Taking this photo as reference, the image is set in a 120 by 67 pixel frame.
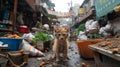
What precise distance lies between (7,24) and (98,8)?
17.2ft

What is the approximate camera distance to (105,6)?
7.79 metres

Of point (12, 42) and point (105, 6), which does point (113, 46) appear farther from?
point (105, 6)

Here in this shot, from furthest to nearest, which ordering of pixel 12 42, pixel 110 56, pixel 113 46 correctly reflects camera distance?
pixel 12 42 → pixel 113 46 → pixel 110 56

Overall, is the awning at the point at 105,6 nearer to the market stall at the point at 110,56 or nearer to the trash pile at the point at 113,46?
the trash pile at the point at 113,46

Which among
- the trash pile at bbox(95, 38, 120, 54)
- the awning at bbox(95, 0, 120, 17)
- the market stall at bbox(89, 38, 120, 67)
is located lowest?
the market stall at bbox(89, 38, 120, 67)

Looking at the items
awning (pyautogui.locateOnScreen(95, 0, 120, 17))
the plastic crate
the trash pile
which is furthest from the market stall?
awning (pyautogui.locateOnScreen(95, 0, 120, 17))

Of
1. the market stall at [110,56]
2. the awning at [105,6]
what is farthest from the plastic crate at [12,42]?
the awning at [105,6]

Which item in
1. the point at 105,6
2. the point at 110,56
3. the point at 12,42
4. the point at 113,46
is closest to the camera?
the point at 110,56

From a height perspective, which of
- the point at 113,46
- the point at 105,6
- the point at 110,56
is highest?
the point at 105,6

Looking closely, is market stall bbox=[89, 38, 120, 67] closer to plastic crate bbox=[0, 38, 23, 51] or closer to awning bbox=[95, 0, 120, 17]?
plastic crate bbox=[0, 38, 23, 51]

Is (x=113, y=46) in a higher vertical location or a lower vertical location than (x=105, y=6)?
lower

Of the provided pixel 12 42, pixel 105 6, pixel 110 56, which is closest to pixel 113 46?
pixel 110 56

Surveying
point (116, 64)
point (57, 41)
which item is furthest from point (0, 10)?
point (116, 64)

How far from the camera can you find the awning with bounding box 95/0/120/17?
668cm
